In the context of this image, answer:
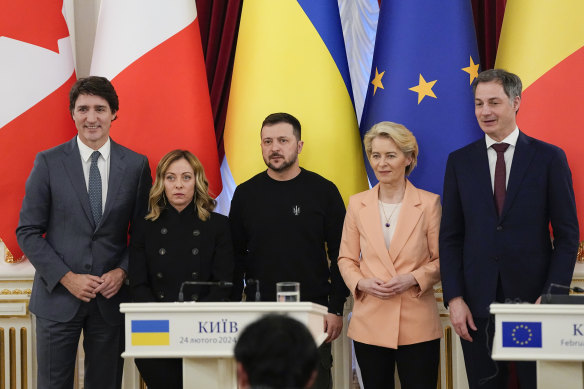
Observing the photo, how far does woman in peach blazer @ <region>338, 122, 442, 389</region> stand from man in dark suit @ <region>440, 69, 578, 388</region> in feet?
0.54

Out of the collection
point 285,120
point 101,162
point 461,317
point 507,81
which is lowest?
point 461,317

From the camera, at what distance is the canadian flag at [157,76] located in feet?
→ 12.6

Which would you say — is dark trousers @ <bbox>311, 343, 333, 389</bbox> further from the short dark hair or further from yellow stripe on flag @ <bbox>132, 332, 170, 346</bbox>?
the short dark hair

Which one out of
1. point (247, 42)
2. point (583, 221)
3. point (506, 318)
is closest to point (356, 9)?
point (247, 42)

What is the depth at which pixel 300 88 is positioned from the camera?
3.82 meters

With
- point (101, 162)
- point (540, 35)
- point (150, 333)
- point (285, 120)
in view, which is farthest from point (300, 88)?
point (150, 333)

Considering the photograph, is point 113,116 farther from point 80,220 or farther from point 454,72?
point 454,72

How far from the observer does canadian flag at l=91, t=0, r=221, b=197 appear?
3844mm

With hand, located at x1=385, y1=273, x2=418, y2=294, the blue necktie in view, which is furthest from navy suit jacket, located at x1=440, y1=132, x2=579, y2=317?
the blue necktie

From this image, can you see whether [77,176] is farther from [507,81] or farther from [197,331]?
[507,81]

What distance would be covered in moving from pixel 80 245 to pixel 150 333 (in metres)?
0.89

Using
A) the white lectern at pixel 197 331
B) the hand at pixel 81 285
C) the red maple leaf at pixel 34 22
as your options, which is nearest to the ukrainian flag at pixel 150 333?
→ the white lectern at pixel 197 331

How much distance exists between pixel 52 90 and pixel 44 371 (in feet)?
4.63

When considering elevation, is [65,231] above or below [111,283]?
above
